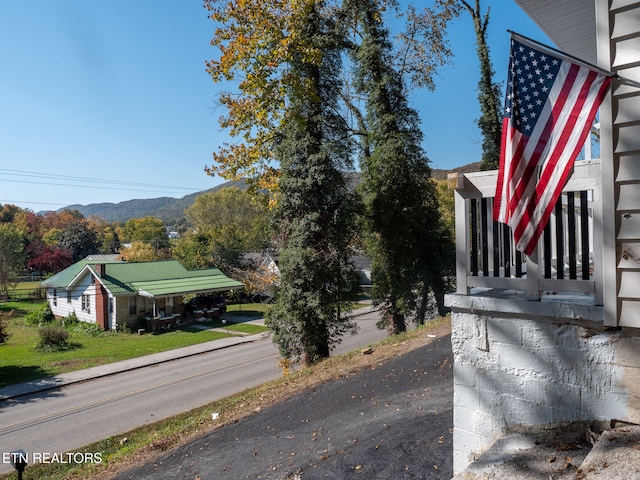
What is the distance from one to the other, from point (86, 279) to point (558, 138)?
30.2 m

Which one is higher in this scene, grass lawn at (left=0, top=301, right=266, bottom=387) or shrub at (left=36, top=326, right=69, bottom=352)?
shrub at (left=36, top=326, right=69, bottom=352)

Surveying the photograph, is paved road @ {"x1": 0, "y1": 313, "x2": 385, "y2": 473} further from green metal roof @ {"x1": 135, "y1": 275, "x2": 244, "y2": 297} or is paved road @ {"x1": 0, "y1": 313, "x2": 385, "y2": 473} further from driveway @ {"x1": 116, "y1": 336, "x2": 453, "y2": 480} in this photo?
green metal roof @ {"x1": 135, "y1": 275, "x2": 244, "y2": 297}

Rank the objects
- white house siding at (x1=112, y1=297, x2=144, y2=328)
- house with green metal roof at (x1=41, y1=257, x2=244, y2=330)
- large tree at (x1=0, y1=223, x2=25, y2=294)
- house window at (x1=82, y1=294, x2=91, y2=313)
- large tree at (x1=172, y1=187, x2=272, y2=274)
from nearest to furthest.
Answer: white house siding at (x1=112, y1=297, x2=144, y2=328) < house with green metal roof at (x1=41, y1=257, x2=244, y2=330) < house window at (x1=82, y1=294, x2=91, y2=313) < large tree at (x1=0, y1=223, x2=25, y2=294) < large tree at (x1=172, y1=187, x2=272, y2=274)

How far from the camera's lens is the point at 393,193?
1641cm

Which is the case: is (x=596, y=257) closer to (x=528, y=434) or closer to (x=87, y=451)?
(x=528, y=434)

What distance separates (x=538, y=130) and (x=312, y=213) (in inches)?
437

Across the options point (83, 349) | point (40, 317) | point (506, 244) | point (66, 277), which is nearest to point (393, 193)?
point (506, 244)

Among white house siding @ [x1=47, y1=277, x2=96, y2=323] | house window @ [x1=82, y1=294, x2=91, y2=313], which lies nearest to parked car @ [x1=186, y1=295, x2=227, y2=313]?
white house siding @ [x1=47, y1=277, x2=96, y2=323]

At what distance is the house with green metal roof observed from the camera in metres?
26.3

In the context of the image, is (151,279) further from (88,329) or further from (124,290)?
(88,329)

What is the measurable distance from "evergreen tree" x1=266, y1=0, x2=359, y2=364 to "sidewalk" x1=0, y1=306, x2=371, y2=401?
14.1 feet

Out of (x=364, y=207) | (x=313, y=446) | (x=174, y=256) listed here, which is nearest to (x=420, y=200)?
(x=364, y=207)

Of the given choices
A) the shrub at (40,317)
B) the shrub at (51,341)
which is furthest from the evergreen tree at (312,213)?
the shrub at (40,317)

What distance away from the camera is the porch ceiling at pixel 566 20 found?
492 centimetres
